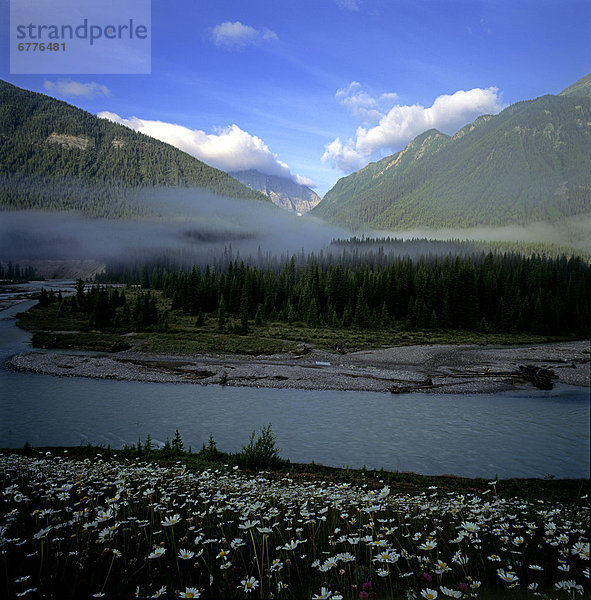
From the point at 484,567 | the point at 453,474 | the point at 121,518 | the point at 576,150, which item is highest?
the point at 576,150

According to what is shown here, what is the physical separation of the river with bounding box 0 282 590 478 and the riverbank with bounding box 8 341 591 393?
34cm

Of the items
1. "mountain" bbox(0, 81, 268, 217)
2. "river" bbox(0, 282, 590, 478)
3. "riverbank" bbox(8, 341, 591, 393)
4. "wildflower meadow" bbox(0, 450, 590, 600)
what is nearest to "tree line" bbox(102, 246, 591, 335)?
"riverbank" bbox(8, 341, 591, 393)

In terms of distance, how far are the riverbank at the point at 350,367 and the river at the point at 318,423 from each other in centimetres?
34

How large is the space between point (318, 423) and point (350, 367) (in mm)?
7228

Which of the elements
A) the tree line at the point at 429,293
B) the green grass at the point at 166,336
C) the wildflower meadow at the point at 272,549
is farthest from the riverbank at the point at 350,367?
the wildflower meadow at the point at 272,549

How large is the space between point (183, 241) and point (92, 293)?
119 inches

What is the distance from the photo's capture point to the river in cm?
643

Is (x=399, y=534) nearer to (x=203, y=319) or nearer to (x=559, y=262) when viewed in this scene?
(x=559, y=262)

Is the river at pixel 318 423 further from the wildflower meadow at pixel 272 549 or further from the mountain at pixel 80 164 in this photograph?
the wildflower meadow at pixel 272 549

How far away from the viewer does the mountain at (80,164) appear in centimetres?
744

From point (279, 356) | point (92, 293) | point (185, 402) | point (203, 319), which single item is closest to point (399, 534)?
point (203, 319)

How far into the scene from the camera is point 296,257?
401 inches

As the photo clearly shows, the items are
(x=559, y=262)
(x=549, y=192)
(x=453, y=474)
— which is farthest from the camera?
(x=549, y=192)

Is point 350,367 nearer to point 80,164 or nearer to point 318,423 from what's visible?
point 318,423
